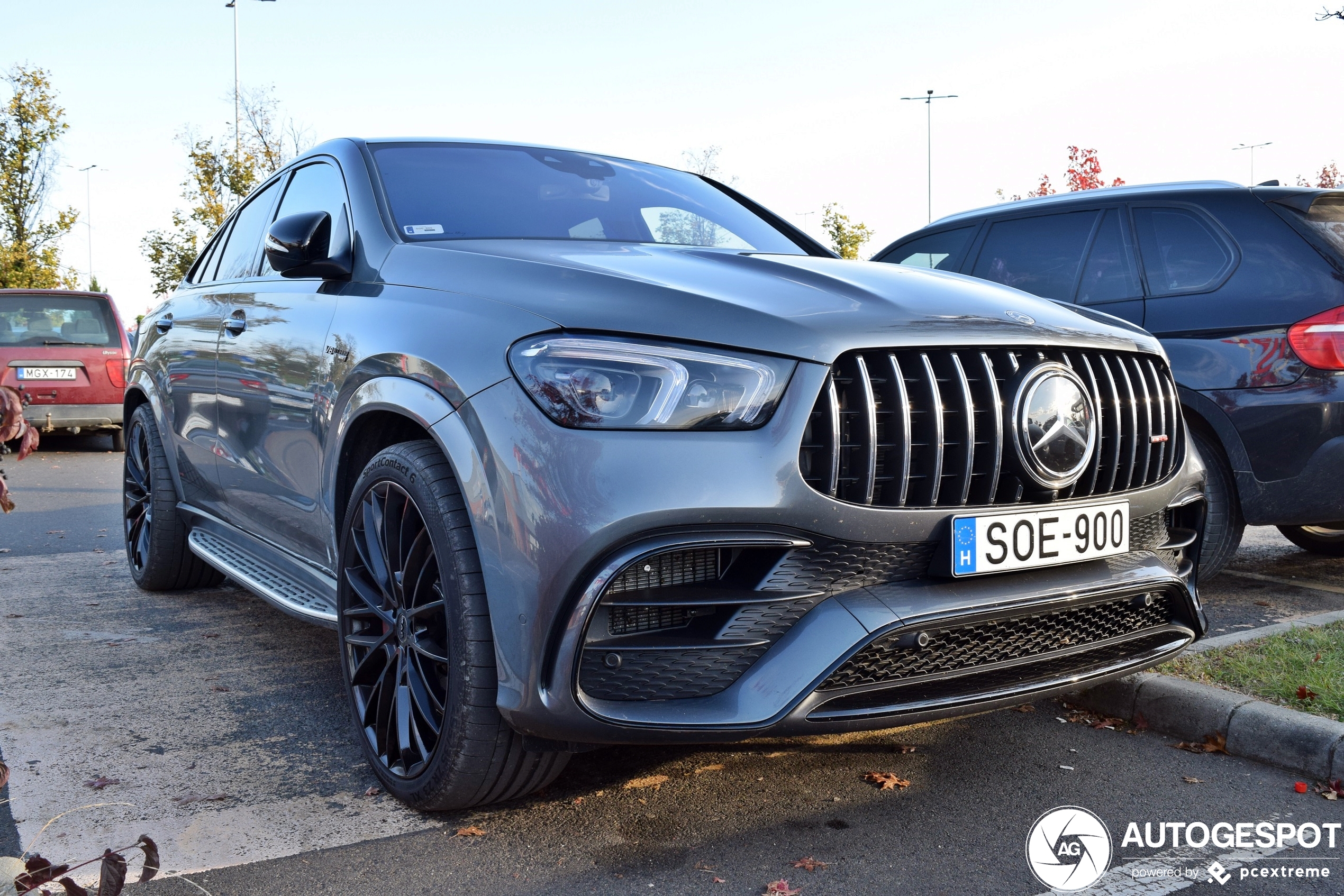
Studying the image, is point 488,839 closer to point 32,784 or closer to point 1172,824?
point 32,784

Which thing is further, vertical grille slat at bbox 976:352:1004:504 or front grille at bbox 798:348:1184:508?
vertical grille slat at bbox 976:352:1004:504

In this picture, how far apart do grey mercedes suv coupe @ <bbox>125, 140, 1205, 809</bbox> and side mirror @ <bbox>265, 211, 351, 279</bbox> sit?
5 centimetres

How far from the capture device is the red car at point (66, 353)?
12.1 meters

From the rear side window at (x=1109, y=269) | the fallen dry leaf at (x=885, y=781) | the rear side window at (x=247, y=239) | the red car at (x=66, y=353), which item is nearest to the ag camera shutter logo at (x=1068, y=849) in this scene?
the fallen dry leaf at (x=885, y=781)

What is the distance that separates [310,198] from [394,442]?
4.72 feet

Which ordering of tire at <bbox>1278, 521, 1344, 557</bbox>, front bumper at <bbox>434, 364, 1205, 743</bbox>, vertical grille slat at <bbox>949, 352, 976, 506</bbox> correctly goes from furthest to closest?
1. tire at <bbox>1278, 521, 1344, 557</bbox>
2. vertical grille slat at <bbox>949, 352, 976, 506</bbox>
3. front bumper at <bbox>434, 364, 1205, 743</bbox>

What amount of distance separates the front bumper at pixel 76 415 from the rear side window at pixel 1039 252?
32.3 ft

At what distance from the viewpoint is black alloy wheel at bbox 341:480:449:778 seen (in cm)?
262

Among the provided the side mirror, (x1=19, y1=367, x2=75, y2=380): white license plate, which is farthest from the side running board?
(x1=19, y1=367, x2=75, y2=380): white license plate

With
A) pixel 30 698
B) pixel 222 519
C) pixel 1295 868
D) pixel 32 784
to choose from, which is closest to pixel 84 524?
pixel 222 519

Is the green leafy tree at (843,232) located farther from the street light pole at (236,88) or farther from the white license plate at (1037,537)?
the white license plate at (1037,537)

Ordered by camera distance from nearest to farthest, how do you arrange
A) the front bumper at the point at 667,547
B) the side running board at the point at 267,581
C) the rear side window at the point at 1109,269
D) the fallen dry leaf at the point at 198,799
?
the front bumper at the point at 667,547
the fallen dry leaf at the point at 198,799
the side running board at the point at 267,581
the rear side window at the point at 1109,269

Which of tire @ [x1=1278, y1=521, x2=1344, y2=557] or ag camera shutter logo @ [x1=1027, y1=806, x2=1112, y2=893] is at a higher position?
ag camera shutter logo @ [x1=1027, y1=806, x2=1112, y2=893]

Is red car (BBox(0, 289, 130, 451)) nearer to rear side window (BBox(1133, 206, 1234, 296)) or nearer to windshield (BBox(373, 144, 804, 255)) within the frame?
windshield (BBox(373, 144, 804, 255))
